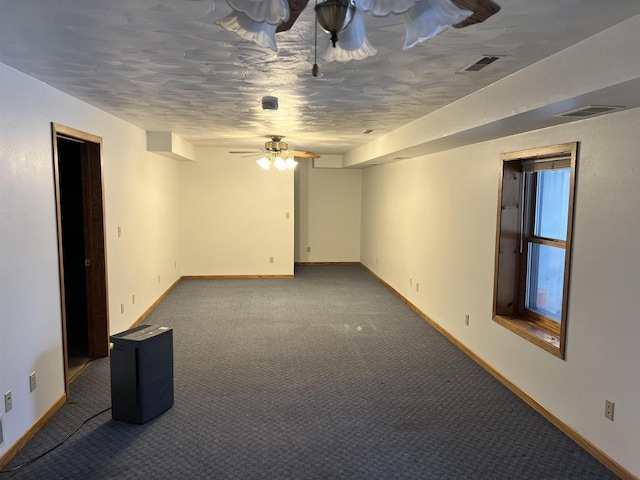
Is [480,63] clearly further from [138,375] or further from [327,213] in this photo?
[327,213]

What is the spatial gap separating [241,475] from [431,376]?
197cm

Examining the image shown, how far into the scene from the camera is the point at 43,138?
2.96 metres

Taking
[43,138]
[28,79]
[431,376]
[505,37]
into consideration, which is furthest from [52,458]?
[505,37]

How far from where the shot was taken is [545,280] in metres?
3.67

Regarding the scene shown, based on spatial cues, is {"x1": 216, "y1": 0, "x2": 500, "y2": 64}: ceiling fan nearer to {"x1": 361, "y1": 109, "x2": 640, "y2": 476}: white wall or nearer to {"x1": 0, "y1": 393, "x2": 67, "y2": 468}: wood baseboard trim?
{"x1": 361, "y1": 109, "x2": 640, "y2": 476}: white wall

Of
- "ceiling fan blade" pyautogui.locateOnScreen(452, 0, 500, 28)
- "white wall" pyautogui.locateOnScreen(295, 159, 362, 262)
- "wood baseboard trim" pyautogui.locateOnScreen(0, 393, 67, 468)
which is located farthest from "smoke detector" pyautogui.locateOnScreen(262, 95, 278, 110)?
"white wall" pyautogui.locateOnScreen(295, 159, 362, 262)

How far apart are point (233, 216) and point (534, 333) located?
18.5ft

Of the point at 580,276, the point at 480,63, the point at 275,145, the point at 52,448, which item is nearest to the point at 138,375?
the point at 52,448

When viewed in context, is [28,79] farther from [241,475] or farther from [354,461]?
[354,461]

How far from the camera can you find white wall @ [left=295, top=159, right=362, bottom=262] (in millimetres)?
9352

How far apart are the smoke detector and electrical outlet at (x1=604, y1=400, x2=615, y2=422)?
9.61ft

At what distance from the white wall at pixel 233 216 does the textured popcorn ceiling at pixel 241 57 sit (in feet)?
12.1

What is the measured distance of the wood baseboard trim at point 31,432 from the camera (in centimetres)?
253

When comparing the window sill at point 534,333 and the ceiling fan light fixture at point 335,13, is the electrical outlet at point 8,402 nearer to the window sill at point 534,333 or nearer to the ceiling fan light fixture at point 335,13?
the ceiling fan light fixture at point 335,13
